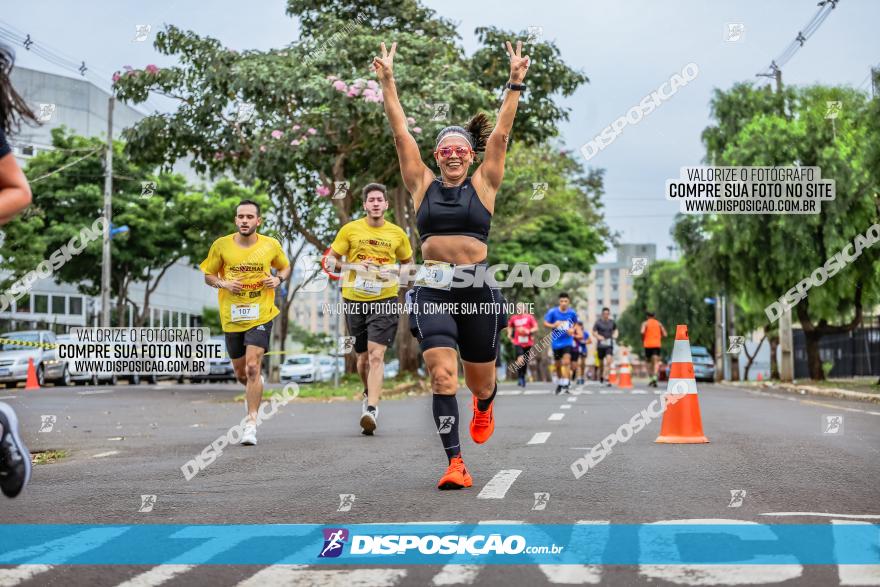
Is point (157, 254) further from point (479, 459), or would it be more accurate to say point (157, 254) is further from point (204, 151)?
point (479, 459)

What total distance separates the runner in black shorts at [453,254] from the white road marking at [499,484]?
172 millimetres

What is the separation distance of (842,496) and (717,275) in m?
29.1

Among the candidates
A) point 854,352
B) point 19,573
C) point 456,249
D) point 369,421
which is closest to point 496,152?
point 456,249

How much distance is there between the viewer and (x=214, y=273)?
10891mm

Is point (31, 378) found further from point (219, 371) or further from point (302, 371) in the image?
point (302, 371)

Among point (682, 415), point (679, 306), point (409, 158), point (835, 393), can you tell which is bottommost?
point (835, 393)

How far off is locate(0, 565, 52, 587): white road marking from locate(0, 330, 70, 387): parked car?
27.8m

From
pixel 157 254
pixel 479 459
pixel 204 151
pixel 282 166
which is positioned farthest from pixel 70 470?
pixel 157 254

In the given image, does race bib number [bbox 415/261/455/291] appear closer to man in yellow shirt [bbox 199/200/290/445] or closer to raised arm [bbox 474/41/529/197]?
raised arm [bbox 474/41/529/197]

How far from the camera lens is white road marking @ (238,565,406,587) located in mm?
4184

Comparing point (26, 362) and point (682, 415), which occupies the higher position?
point (26, 362)

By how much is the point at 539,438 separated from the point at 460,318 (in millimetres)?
3474

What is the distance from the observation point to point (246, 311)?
10.7 meters

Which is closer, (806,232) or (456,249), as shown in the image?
(456,249)
